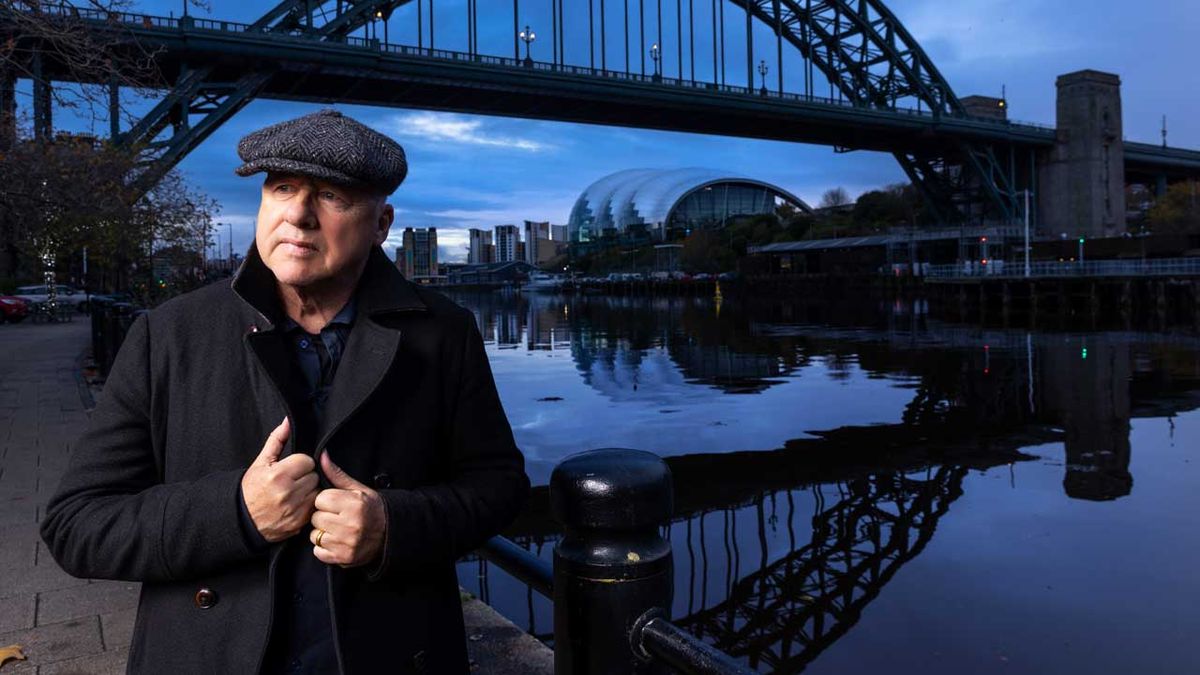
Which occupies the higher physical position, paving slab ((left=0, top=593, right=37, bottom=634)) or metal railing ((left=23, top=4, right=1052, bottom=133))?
metal railing ((left=23, top=4, right=1052, bottom=133))

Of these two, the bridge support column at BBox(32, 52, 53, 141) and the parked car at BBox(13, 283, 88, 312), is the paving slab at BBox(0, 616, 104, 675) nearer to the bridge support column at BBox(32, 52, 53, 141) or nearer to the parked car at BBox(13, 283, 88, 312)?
the bridge support column at BBox(32, 52, 53, 141)

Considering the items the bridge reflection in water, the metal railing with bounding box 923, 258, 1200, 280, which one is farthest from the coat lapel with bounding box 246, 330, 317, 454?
the metal railing with bounding box 923, 258, 1200, 280

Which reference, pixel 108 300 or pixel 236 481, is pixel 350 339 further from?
pixel 108 300

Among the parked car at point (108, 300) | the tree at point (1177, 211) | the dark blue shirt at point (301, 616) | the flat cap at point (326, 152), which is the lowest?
the dark blue shirt at point (301, 616)

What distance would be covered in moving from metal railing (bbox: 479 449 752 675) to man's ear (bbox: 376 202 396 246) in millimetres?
612

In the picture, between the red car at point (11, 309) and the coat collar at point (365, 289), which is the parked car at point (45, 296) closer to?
the red car at point (11, 309)

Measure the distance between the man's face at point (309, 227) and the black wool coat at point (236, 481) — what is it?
0.23 ft

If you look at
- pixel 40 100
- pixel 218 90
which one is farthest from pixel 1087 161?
pixel 40 100

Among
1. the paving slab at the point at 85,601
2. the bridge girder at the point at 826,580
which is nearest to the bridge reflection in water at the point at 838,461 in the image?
the bridge girder at the point at 826,580

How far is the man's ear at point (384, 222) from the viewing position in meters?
1.88

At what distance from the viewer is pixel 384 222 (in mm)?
1905

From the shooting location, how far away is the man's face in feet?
5.65

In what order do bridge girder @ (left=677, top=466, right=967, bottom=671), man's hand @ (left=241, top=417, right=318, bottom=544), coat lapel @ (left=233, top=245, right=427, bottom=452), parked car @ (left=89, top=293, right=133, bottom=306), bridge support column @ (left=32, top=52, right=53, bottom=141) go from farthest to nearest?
parked car @ (left=89, top=293, right=133, bottom=306) → bridge support column @ (left=32, top=52, right=53, bottom=141) → bridge girder @ (left=677, top=466, right=967, bottom=671) → coat lapel @ (left=233, top=245, right=427, bottom=452) → man's hand @ (left=241, top=417, right=318, bottom=544)

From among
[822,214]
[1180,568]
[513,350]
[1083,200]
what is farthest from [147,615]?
[822,214]
